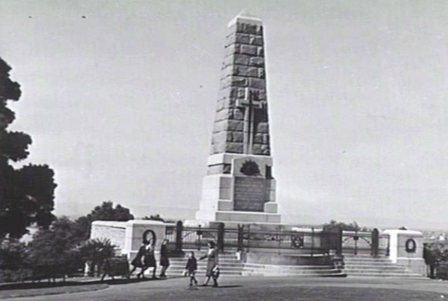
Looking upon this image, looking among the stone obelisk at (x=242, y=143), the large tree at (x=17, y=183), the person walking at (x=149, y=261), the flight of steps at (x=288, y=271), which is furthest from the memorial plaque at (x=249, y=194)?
the person walking at (x=149, y=261)

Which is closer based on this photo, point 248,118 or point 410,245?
point 410,245

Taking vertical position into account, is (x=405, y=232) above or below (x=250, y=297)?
above

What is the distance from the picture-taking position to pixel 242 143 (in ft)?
81.9

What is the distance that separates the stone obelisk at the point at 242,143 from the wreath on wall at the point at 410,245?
17.3ft

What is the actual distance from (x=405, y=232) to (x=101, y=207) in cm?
2551

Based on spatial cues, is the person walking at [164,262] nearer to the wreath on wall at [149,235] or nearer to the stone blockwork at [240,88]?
the wreath on wall at [149,235]

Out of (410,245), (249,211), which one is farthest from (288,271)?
(249,211)

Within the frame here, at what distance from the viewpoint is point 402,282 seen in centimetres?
1764

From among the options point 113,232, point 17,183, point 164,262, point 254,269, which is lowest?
point 254,269

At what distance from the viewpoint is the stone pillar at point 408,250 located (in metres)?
21.0

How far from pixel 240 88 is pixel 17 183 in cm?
909

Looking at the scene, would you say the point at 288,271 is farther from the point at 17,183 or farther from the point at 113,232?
the point at 17,183

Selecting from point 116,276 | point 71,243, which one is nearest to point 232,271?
point 116,276

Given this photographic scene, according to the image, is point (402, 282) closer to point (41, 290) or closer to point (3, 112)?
point (41, 290)
